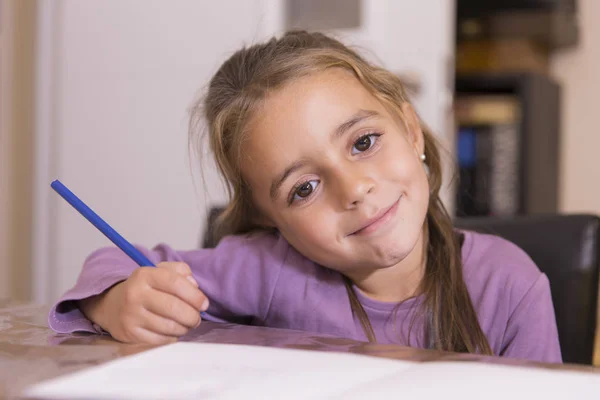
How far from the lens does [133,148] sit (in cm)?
200

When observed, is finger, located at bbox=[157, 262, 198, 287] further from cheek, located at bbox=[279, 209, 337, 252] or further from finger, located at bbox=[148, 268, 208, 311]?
cheek, located at bbox=[279, 209, 337, 252]

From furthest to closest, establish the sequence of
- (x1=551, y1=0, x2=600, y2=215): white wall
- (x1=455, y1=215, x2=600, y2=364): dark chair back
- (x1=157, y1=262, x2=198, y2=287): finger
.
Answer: (x1=551, y1=0, x2=600, y2=215): white wall
(x1=455, y1=215, x2=600, y2=364): dark chair back
(x1=157, y1=262, x2=198, y2=287): finger

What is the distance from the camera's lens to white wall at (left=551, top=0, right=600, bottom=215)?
2.67 metres

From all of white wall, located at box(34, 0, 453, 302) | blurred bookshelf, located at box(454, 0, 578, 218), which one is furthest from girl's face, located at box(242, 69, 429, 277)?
blurred bookshelf, located at box(454, 0, 578, 218)

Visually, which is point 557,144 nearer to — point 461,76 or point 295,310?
point 461,76

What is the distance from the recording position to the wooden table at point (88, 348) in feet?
1.41

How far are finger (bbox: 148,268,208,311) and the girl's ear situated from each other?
1.18ft

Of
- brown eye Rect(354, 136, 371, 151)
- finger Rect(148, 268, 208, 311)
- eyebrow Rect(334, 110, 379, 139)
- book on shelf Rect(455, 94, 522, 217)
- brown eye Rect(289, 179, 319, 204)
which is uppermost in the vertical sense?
eyebrow Rect(334, 110, 379, 139)

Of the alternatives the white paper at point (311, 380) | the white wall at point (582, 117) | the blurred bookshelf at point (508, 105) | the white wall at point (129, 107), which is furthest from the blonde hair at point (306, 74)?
the white wall at point (582, 117)

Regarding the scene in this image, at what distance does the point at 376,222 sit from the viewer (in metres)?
0.75

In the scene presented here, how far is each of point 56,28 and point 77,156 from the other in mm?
368

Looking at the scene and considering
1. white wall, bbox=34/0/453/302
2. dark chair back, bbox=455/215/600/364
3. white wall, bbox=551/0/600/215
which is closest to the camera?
dark chair back, bbox=455/215/600/364

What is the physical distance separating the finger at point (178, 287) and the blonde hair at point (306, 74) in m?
0.22

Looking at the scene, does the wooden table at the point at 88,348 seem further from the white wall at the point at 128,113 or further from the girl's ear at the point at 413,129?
the white wall at the point at 128,113
